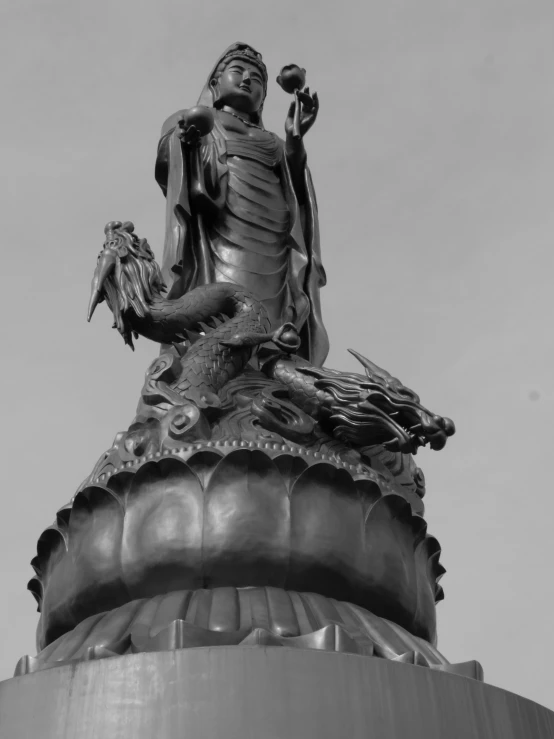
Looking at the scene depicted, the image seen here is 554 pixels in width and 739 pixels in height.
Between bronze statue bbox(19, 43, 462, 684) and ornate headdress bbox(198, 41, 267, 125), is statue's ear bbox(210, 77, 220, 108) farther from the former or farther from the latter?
bronze statue bbox(19, 43, 462, 684)

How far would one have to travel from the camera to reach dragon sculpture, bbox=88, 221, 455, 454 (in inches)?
249

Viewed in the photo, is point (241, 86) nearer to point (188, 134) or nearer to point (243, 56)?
point (243, 56)

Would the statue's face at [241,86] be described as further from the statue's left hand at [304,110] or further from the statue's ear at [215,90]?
the statue's left hand at [304,110]

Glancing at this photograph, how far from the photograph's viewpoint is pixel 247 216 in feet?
25.5

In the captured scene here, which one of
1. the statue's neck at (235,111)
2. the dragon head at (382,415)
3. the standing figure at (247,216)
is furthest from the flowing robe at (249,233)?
the dragon head at (382,415)

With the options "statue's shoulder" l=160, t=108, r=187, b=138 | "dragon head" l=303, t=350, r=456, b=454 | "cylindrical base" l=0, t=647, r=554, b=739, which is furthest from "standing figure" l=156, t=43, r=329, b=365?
"cylindrical base" l=0, t=647, r=554, b=739

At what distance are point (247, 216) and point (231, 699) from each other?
3726 millimetres

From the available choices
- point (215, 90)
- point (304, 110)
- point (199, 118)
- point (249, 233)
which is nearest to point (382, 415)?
point (249, 233)

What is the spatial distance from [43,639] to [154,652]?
1.65 metres

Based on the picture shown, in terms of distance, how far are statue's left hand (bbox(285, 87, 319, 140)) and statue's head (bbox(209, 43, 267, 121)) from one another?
68 cm

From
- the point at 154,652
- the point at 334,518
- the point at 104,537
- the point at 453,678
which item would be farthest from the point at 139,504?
the point at 453,678

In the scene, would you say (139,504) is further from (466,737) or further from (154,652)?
(466,737)

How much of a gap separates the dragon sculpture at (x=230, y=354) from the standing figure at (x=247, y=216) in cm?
40

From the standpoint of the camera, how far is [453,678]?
498cm
